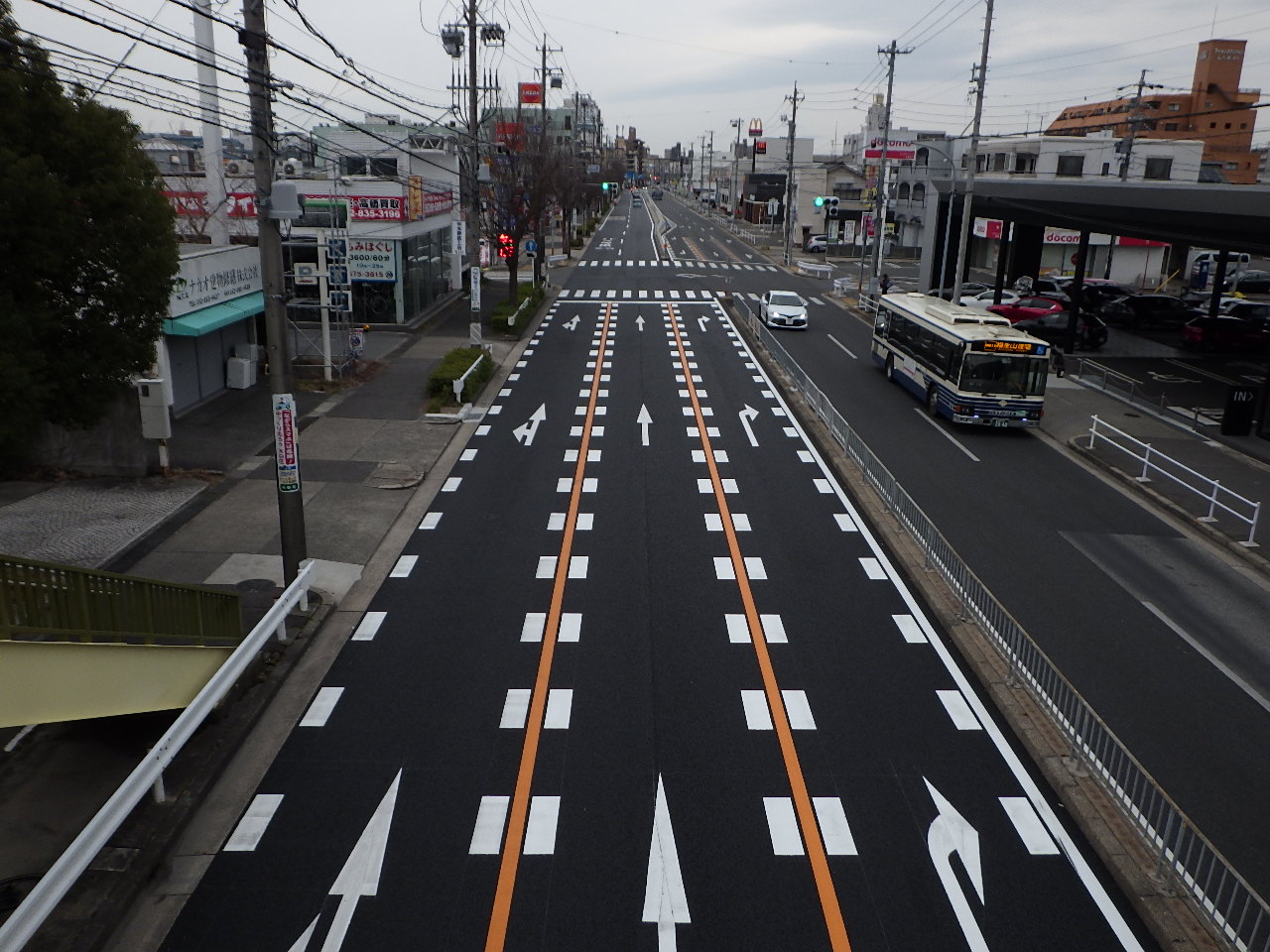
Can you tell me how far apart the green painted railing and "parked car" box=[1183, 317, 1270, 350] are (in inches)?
1606

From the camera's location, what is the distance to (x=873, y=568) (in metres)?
15.5

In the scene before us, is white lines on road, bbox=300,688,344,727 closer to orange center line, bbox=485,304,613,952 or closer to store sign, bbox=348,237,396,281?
orange center line, bbox=485,304,613,952

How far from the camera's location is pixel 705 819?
9.02m

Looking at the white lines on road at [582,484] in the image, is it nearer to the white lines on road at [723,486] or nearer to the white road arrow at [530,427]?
the white lines on road at [723,486]

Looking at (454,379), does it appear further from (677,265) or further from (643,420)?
(677,265)

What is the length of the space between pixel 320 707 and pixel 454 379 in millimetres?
15753

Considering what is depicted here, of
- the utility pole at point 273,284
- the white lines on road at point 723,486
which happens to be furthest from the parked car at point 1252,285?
the utility pole at point 273,284

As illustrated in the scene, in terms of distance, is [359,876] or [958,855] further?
[958,855]

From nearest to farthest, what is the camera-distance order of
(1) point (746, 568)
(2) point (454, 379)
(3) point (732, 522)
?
1. (1) point (746, 568)
2. (3) point (732, 522)
3. (2) point (454, 379)

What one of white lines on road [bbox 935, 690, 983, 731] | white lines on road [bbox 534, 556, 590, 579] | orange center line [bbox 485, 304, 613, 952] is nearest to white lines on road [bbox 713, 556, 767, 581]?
white lines on road [bbox 534, 556, 590, 579]

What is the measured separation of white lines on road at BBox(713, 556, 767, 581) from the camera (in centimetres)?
1491

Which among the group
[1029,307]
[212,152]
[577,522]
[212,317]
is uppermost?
[212,152]

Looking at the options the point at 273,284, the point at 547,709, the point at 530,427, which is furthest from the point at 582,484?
the point at 547,709

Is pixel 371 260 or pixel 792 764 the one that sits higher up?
pixel 371 260
